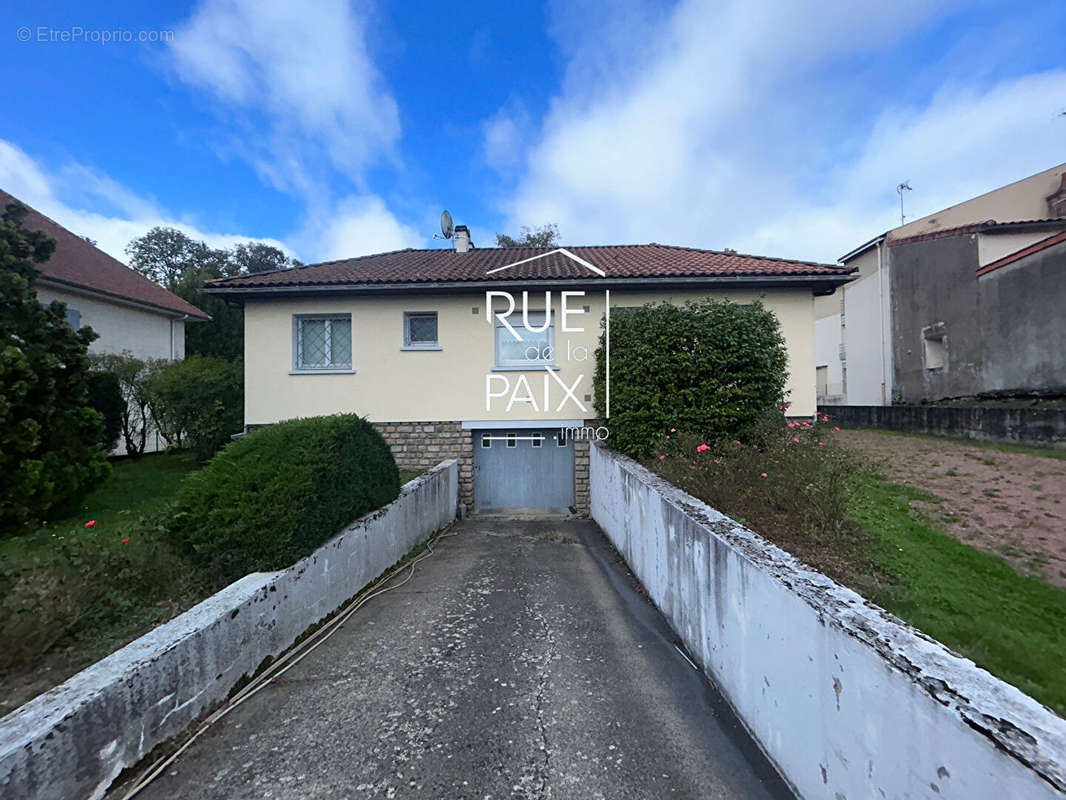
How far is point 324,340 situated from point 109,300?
25.5ft

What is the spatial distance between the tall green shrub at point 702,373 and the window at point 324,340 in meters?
5.86

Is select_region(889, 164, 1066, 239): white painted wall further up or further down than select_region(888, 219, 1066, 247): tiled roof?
further up

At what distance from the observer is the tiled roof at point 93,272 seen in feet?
41.0

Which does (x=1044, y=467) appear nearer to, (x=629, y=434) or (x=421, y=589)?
(x=629, y=434)

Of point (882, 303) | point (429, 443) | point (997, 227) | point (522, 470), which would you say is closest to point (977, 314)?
point (997, 227)

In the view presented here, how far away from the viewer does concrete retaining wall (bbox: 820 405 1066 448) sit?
9.54 m

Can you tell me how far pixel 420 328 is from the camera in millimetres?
10109

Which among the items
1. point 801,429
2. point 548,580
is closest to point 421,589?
point 548,580

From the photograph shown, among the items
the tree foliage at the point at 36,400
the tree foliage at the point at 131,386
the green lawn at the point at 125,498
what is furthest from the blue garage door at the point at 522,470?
the tree foliage at the point at 131,386

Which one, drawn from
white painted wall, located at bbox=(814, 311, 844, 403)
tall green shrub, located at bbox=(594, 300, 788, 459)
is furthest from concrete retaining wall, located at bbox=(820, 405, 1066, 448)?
tall green shrub, located at bbox=(594, 300, 788, 459)

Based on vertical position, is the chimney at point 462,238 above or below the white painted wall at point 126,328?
above

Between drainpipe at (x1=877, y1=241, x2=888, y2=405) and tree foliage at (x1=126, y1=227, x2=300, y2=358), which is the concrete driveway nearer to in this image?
drainpipe at (x1=877, y1=241, x2=888, y2=405)

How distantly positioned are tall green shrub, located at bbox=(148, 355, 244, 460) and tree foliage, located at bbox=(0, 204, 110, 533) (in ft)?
8.87

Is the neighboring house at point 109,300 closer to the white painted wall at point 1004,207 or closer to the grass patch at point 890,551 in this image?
the grass patch at point 890,551
